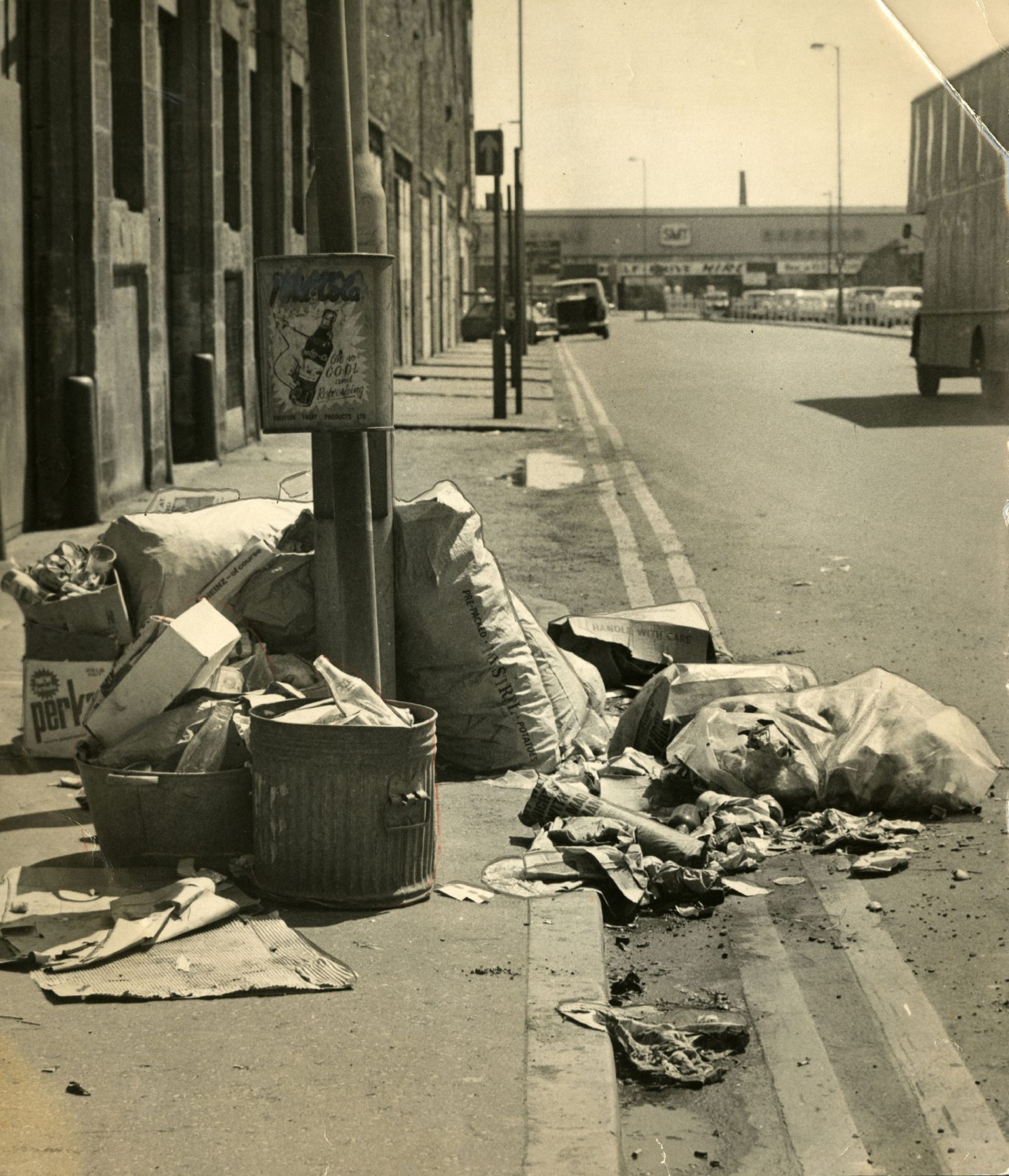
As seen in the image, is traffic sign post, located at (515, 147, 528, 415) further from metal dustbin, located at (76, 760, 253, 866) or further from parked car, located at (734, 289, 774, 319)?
Result: parked car, located at (734, 289, 774, 319)

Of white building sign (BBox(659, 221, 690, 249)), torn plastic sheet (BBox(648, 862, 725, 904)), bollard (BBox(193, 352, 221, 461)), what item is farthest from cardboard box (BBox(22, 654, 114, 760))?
white building sign (BBox(659, 221, 690, 249))

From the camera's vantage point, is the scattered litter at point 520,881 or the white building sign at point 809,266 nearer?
the scattered litter at point 520,881

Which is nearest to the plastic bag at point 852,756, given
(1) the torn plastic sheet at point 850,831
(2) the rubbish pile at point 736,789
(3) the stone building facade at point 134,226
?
(2) the rubbish pile at point 736,789

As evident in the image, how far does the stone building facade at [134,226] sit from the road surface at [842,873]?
427 cm

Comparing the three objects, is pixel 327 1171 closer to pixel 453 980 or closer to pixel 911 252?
Answer: pixel 453 980

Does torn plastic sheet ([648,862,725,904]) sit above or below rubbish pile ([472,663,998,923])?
below

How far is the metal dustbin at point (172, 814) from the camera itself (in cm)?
493

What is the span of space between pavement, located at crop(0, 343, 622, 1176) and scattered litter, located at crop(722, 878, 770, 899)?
21.8 inches

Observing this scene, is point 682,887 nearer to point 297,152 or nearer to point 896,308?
point 297,152

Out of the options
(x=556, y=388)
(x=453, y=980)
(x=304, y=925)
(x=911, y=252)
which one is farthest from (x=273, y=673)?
(x=911, y=252)

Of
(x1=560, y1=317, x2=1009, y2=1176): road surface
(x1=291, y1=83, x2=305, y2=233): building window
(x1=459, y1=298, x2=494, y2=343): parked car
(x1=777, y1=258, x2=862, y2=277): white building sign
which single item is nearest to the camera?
(x1=560, y1=317, x2=1009, y2=1176): road surface

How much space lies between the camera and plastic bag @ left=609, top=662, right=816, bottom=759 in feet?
21.6

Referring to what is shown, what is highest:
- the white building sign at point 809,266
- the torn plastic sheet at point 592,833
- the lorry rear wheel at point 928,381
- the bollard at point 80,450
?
the white building sign at point 809,266

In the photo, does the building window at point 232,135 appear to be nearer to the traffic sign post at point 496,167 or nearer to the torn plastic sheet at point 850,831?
the traffic sign post at point 496,167
